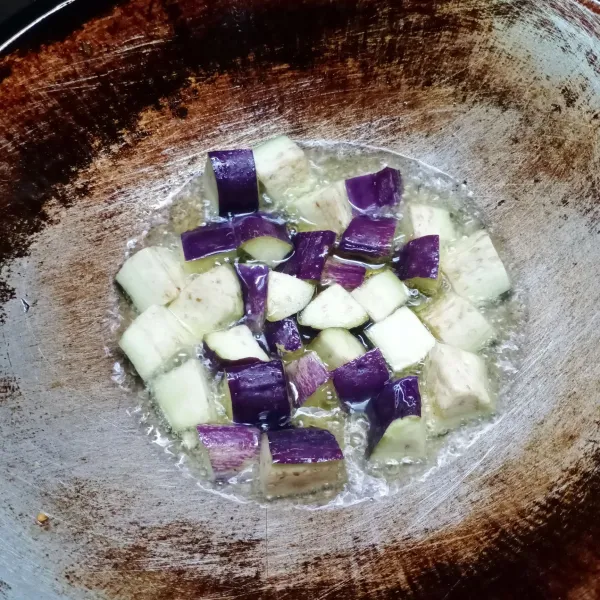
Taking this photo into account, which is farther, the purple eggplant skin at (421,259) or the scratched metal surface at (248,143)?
the purple eggplant skin at (421,259)

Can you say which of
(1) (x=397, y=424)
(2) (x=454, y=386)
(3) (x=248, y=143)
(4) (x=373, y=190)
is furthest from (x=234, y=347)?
(3) (x=248, y=143)

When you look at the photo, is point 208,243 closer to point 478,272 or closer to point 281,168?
point 281,168

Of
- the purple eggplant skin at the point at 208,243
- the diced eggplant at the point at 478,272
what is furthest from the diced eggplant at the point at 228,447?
the diced eggplant at the point at 478,272

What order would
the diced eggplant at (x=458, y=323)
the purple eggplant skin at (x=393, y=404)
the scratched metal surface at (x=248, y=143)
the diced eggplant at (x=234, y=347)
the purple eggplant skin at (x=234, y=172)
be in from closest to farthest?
the scratched metal surface at (x=248, y=143)
the purple eggplant skin at (x=393, y=404)
the diced eggplant at (x=234, y=347)
the diced eggplant at (x=458, y=323)
the purple eggplant skin at (x=234, y=172)

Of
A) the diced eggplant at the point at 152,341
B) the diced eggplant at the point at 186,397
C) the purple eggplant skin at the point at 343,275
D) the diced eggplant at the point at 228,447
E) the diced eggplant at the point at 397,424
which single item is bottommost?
the diced eggplant at the point at 397,424

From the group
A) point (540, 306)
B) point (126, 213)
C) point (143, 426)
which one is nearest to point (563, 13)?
point (540, 306)

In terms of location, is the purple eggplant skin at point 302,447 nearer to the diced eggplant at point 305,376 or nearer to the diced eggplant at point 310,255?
the diced eggplant at point 305,376

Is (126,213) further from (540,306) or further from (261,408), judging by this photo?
(540,306)

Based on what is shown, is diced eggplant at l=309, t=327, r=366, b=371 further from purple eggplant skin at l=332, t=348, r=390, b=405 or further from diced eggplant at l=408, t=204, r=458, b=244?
diced eggplant at l=408, t=204, r=458, b=244

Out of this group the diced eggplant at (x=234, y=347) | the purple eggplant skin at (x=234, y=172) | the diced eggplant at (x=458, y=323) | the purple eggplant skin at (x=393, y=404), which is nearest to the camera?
the purple eggplant skin at (x=393, y=404)
